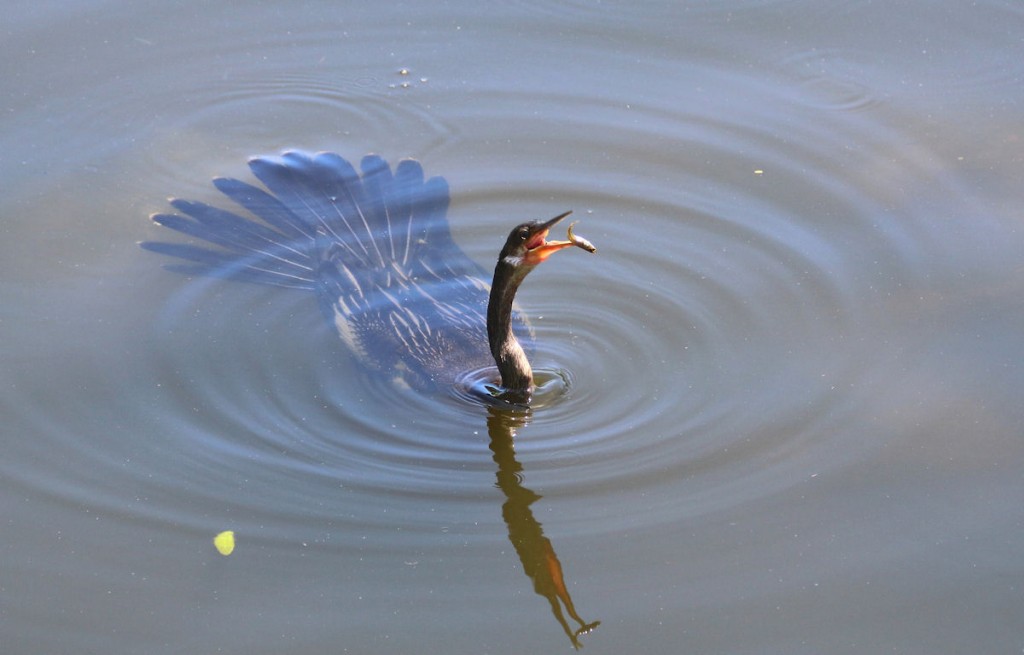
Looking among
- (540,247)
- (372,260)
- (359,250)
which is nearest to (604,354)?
(540,247)

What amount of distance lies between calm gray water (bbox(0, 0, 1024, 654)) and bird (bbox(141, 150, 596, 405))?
0.14m

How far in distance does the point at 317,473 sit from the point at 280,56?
12.4 feet

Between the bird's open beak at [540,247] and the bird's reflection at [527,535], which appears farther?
the bird's open beak at [540,247]

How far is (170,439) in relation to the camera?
5699 millimetres

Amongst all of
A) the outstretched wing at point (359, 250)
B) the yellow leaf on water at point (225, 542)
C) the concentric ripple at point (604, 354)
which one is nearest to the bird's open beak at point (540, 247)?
the concentric ripple at point (604, 354)

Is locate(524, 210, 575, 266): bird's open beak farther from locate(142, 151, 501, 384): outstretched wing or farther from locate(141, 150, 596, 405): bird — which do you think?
locate(142, 151, 501, 384): outstretched wing

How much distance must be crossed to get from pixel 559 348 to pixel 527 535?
1.34 meters

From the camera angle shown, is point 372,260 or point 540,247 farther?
point 372,260

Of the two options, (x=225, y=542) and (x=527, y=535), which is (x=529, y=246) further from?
(x=225, y=542)

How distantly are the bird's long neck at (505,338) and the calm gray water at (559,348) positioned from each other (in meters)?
0.20

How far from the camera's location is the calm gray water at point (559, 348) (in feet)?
16.4

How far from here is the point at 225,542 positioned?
5.20m

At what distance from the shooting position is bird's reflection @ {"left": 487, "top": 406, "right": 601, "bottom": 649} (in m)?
4.95

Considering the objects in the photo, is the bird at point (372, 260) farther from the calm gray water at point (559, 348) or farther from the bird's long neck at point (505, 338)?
the calm gray water at point (559, 348)
